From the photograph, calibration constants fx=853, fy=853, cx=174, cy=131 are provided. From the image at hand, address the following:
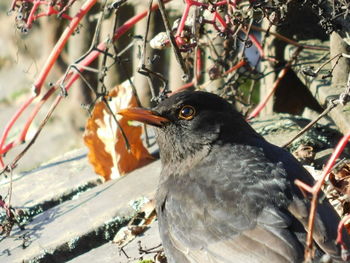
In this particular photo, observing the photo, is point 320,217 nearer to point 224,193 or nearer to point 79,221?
point 224,193

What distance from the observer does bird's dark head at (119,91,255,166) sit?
492 cm

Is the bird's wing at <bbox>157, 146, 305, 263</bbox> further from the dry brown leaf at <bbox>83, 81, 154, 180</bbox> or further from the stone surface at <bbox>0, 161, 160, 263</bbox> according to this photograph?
the dry brown leaf at <bbox>83, 81, 154, 180</bbox>

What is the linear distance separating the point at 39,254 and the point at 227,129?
4.36ft

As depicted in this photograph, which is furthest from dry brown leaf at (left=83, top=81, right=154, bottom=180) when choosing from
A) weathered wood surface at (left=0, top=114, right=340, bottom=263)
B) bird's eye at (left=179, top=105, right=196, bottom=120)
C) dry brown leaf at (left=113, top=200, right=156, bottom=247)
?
bird's eye at (left=179, top=105, right=196, bottom=120)

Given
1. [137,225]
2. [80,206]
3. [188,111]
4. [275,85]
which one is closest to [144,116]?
[188,111]

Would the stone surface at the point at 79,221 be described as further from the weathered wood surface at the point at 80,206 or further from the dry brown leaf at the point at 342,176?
the dry brown leaf at the point at 342,176

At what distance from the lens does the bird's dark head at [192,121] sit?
16.1 ft

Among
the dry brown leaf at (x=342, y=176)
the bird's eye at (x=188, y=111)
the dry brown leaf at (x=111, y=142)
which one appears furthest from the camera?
the dry brown leaf at (x=111, y=142)

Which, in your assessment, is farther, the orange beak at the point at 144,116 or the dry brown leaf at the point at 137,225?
the dry brown leaf at the point at 137,225

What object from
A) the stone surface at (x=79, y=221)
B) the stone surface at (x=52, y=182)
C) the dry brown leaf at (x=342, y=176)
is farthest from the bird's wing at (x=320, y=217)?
the stone surface at (x=52, y=182)

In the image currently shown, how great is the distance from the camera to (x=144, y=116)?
4.88 metres

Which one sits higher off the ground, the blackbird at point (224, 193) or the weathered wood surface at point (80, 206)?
the blackbird at point (224, 193)

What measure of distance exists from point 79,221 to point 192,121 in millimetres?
988

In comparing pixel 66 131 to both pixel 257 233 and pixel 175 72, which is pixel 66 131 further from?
pixel 257 233
